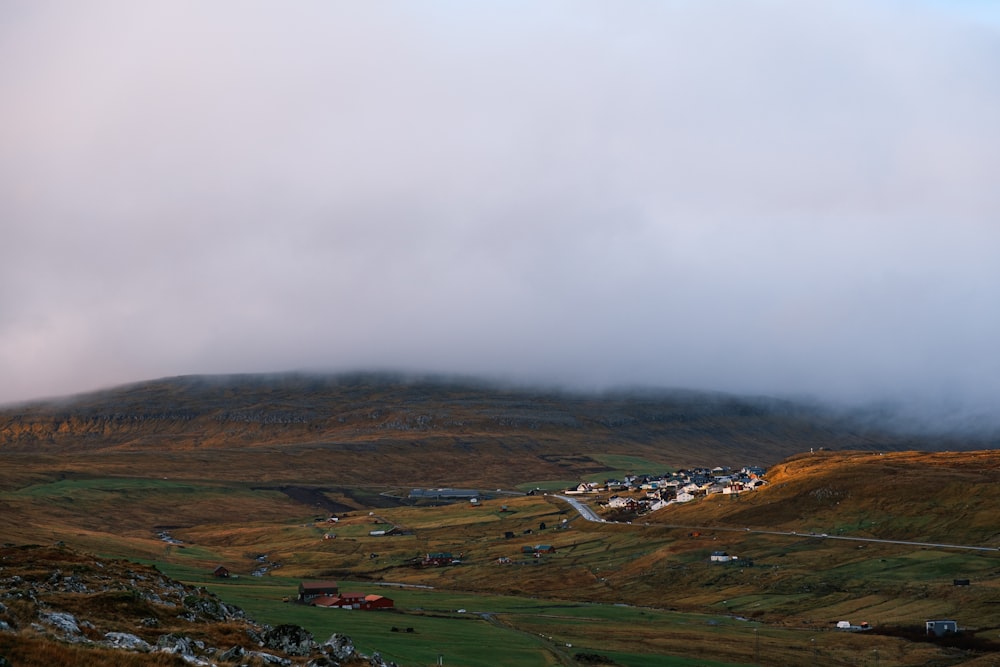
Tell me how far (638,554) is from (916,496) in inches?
2313

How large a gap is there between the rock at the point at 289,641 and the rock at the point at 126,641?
27.1ft

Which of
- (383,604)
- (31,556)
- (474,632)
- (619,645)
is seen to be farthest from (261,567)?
(31,556)

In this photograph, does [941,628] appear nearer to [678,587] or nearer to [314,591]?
[678,587]

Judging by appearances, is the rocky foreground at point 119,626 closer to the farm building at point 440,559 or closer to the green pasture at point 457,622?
the green pasture at point 457,622

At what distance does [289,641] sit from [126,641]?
9991 mm

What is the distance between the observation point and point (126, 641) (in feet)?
134

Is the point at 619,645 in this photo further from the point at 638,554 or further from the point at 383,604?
the point at 638,554

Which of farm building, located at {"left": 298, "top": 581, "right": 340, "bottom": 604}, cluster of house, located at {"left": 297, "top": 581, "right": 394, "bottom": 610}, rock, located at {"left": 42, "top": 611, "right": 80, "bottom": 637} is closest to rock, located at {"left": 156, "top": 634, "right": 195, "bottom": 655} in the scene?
rock, located at {"left": 42, "top": 611, "right": 80, "bottom": 637}

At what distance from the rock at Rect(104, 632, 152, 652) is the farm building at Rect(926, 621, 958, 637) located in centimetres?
9917

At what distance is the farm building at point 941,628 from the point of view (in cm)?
10823

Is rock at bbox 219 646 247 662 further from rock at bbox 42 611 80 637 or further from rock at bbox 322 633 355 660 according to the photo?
rock at bbox 322 633 355 660

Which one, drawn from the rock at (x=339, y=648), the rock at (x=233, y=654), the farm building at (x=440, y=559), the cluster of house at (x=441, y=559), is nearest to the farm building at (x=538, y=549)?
the cluster of house at (x=441, y=559)

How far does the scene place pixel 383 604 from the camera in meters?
128

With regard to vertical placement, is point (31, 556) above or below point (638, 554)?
above
